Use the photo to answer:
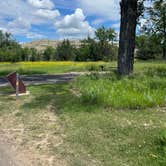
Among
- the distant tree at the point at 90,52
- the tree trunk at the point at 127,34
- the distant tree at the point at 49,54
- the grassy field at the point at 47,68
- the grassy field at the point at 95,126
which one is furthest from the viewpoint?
the distant tree at the point at 49,54

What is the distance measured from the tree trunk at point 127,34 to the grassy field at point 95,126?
3963 mm

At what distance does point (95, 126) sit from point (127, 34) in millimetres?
7930

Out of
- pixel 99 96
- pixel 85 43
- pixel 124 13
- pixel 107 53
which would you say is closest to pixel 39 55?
pixel 85 43

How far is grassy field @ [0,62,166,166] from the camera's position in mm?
4570

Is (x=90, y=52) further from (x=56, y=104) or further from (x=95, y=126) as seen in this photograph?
(x=95, y=126)

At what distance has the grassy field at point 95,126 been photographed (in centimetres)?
457

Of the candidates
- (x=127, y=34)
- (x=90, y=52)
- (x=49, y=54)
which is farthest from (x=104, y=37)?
(x=127, y=34)

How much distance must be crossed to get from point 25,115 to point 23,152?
2.52m

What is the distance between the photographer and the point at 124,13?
42.9 feet

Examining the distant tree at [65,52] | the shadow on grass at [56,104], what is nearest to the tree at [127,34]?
the shadow on grass at [56,104]

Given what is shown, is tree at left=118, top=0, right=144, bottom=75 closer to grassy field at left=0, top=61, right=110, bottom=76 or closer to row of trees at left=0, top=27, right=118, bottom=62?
grassy field at left=0, top=61, right=110, bottom=76

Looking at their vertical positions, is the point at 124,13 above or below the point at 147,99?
above

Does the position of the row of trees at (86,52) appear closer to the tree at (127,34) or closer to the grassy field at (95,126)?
the tree at (127,34)

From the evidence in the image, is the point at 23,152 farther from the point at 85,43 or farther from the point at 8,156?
the point at 85,43
